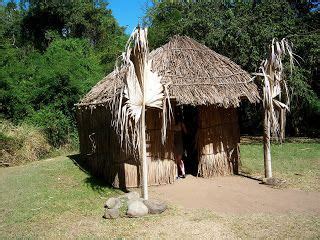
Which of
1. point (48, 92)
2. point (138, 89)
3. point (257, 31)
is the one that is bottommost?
point (138, 89)

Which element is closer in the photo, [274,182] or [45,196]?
[45,196]

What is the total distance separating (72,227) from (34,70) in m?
13.9

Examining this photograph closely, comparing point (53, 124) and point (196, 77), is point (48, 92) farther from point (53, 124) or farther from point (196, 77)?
point (196, 77)

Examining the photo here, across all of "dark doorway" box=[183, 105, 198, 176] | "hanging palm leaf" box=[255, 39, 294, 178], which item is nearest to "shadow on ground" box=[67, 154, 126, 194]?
"dark doorway" box=[183, 105, 198, 176]

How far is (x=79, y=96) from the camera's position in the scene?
58.1ft

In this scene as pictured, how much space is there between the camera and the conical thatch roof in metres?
9.49

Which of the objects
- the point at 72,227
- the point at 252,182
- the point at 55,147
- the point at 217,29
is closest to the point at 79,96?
the point at 55,147

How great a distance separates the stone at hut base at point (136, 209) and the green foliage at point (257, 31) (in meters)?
10.1

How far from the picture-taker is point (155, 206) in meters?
7.32

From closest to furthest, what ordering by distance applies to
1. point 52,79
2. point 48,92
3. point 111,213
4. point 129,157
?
point 111,213 < point 129,157 < point 52,79 < point 48,92

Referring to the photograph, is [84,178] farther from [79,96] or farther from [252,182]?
[79,96]

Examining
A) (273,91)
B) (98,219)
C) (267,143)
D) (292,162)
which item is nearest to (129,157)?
(98,219)

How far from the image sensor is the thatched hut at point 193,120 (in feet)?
30.7

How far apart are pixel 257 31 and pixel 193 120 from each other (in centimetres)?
642
